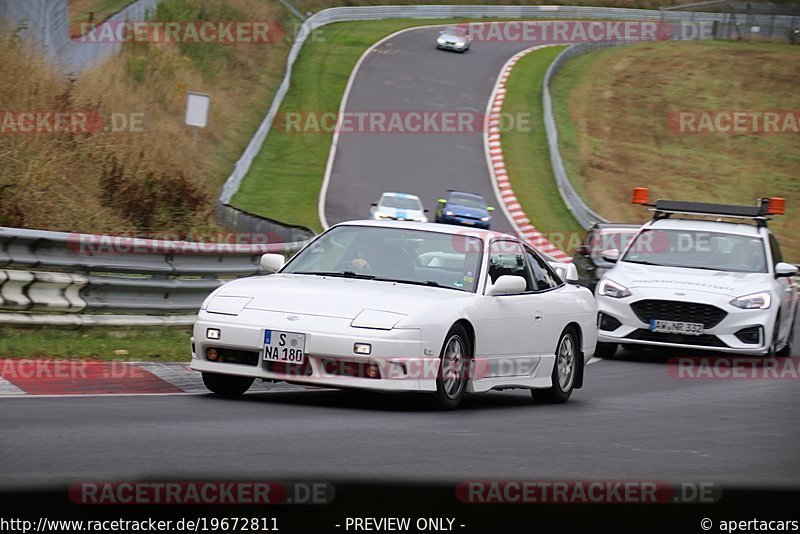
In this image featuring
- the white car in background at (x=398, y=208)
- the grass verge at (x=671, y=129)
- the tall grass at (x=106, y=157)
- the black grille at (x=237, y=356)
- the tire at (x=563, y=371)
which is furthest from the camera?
the grass verge at (x=671, y=129)

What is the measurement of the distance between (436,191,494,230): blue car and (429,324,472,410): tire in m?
24.6

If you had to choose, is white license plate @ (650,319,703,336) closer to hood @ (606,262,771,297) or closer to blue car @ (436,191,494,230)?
hood @ (606,262,771,297)

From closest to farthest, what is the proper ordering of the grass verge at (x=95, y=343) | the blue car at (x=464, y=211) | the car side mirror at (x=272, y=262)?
1. the car side mirror at (x=272, y=262)
2. the grass verge at (x=95, y=343)
3. the blue car at (x=464, y=211)

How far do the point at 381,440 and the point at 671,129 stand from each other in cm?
4707

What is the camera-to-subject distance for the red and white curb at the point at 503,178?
34.0 metres

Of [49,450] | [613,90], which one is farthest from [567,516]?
[613,90]

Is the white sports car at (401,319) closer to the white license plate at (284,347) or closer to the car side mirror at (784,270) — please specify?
the white license plate at (284,347)

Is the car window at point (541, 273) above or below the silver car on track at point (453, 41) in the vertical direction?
below

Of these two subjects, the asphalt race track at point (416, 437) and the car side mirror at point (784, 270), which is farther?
the car side mirror at point (784, 270)

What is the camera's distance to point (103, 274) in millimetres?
12836

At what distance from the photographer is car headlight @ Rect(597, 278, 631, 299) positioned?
1606 cm

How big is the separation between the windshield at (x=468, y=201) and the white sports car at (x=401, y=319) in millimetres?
24254

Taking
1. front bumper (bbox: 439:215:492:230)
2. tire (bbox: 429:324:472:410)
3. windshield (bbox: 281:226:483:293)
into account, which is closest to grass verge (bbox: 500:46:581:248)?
front bumper (bbox: 439:215:492:230)

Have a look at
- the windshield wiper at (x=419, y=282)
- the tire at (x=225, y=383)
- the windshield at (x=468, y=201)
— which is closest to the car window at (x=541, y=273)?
the windshield wiper at (x=419, y=282)
